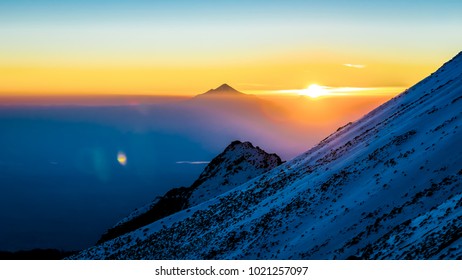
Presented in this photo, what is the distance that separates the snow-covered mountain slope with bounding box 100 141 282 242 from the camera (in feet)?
269

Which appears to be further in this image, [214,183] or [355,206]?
[214,183]

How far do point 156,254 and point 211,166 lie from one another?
159 feet

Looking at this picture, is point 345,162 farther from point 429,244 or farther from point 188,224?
point 429,244

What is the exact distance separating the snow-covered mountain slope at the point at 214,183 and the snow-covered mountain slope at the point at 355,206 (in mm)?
23706

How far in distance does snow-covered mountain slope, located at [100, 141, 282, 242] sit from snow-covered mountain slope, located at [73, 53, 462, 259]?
23.7 metres

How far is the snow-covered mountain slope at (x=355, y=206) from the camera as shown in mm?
23688

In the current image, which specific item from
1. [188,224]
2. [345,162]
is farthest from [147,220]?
[345,162]

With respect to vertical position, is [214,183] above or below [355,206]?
above

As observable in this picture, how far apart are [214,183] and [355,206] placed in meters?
52.8

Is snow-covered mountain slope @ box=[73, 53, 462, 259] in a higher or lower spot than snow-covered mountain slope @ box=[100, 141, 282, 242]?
lower

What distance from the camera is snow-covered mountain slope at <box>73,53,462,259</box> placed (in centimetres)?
2369

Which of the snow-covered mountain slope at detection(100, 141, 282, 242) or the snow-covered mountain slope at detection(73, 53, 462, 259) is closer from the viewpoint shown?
the snow-covered mountain slope at detection(73, 53, 462, 259)

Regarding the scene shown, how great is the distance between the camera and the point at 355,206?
3266 cm
